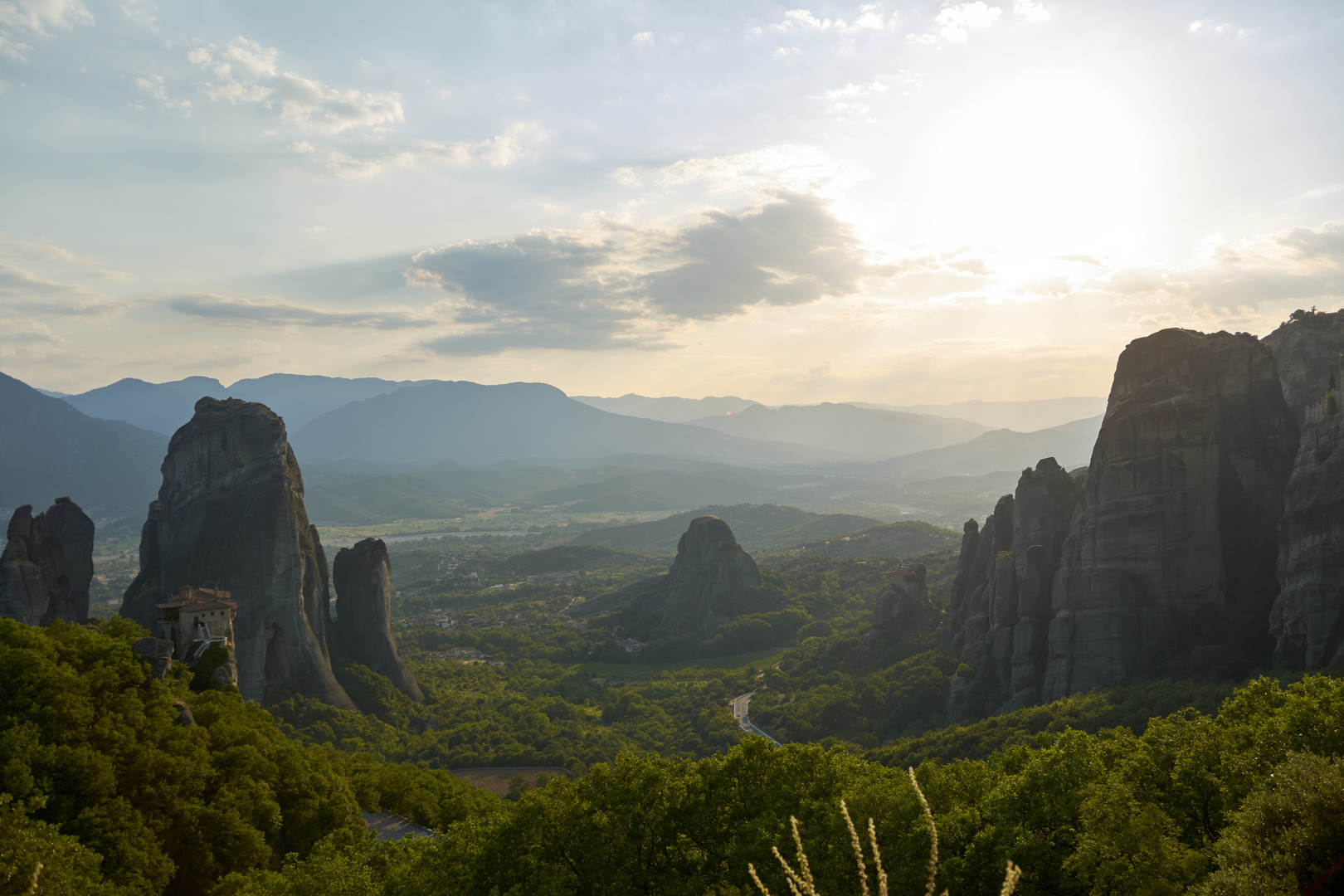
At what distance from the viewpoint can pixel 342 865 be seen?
28.0 metres

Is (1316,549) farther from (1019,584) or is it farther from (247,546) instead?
(247,546)

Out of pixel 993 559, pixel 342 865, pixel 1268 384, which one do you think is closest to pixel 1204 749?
pixel 342 865

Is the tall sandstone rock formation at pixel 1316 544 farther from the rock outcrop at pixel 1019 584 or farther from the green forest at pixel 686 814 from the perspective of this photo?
the green forest at pixel 686 814

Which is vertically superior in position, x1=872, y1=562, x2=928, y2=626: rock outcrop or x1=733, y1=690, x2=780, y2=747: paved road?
x1=872, y1=562, x2=928, y2=626: rock outcrop

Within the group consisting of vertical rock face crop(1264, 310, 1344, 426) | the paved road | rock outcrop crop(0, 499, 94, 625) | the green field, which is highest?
vertical rock face crop(1264, 310, 1344, 426)

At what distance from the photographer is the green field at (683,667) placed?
375 ft

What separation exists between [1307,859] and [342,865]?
30020mm

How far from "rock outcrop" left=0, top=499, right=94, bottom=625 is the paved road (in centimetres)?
6507

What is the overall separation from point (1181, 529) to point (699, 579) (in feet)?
314

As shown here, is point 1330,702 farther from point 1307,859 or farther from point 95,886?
point 95,886

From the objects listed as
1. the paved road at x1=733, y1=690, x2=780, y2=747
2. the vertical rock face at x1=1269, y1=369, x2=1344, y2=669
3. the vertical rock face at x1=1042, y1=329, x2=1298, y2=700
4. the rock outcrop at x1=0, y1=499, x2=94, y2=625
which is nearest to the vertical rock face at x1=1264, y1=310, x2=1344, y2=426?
the vertical rock face at x1=1042, y1=329, x2=1298, y2=700

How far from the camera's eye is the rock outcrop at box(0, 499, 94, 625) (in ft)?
206

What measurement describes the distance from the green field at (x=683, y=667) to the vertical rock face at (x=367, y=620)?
112 feet

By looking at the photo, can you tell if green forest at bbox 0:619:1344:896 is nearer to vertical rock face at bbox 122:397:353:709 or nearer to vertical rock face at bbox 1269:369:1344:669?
vertical rock face at bbox 1269:369:1344:669
